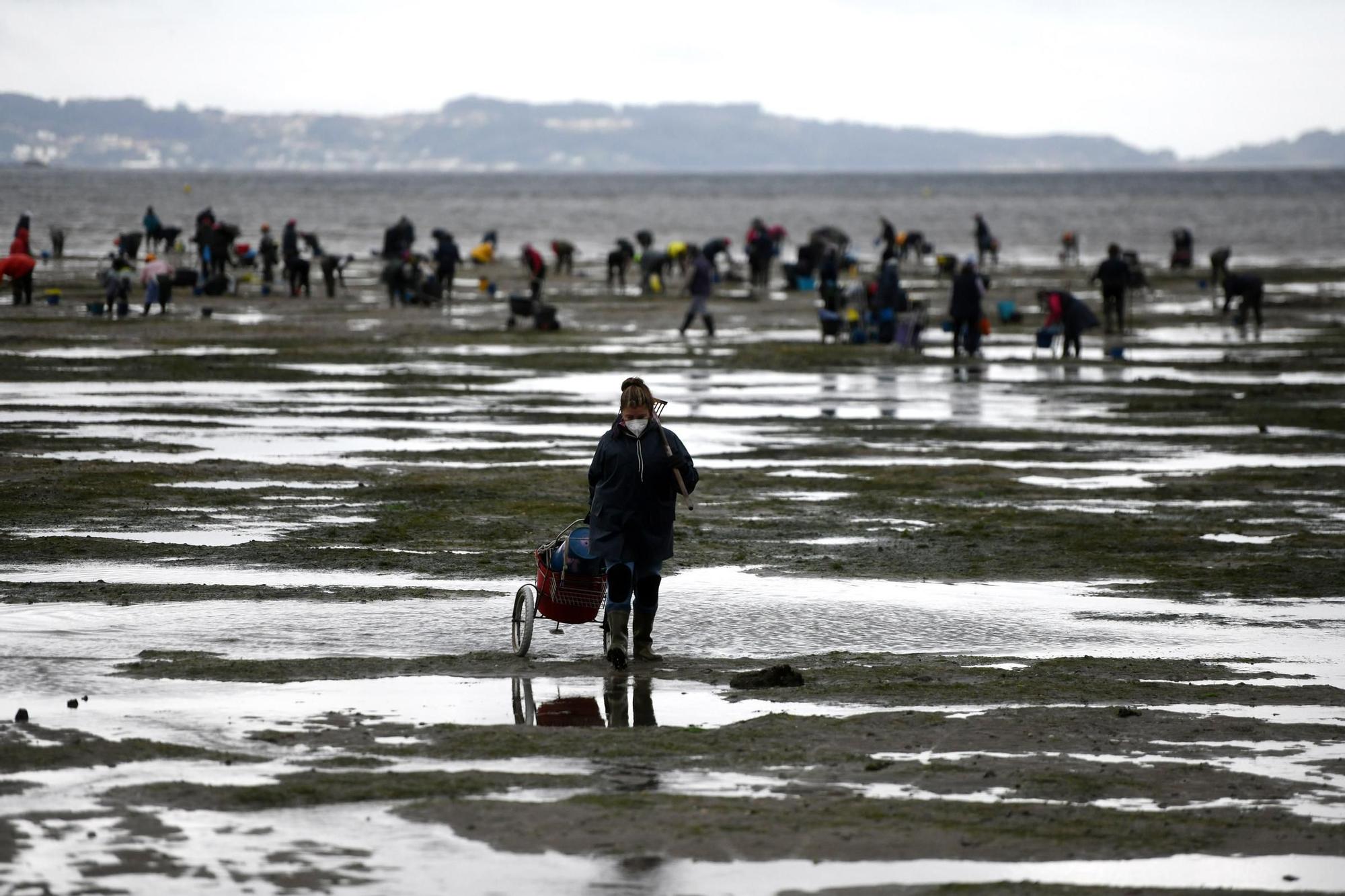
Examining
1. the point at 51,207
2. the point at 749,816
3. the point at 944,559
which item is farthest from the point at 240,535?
the point at 51,207

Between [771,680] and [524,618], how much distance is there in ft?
4.62

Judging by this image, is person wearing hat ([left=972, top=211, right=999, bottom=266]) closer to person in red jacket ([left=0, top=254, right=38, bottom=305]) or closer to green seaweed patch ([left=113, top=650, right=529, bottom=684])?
person in red jacket ([left=0, top=254, right=38, bottom=305])

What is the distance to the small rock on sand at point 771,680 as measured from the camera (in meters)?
9.30

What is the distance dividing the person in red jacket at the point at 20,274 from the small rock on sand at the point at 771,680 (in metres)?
27.7

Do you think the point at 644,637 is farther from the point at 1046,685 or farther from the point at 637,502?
the point at 1046,685

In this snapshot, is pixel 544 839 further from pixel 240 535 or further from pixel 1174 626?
pixel 240 535

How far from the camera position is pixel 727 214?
12712cm

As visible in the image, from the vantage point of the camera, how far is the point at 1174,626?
433 inches

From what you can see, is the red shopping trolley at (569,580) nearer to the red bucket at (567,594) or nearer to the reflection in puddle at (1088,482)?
the red bucket at (567,594)

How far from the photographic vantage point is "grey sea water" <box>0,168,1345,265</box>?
8131cm

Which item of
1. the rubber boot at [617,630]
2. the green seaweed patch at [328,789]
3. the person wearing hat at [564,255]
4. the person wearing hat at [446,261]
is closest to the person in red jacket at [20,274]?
the person wearing hat at [446,261]

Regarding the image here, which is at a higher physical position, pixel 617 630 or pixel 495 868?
pixel 617 630

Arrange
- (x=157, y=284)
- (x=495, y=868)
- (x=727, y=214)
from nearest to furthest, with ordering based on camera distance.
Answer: (x=495, y=868), (x=157, y=284), (x=727, y=214)

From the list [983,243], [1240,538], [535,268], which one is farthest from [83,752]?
[983,243]
